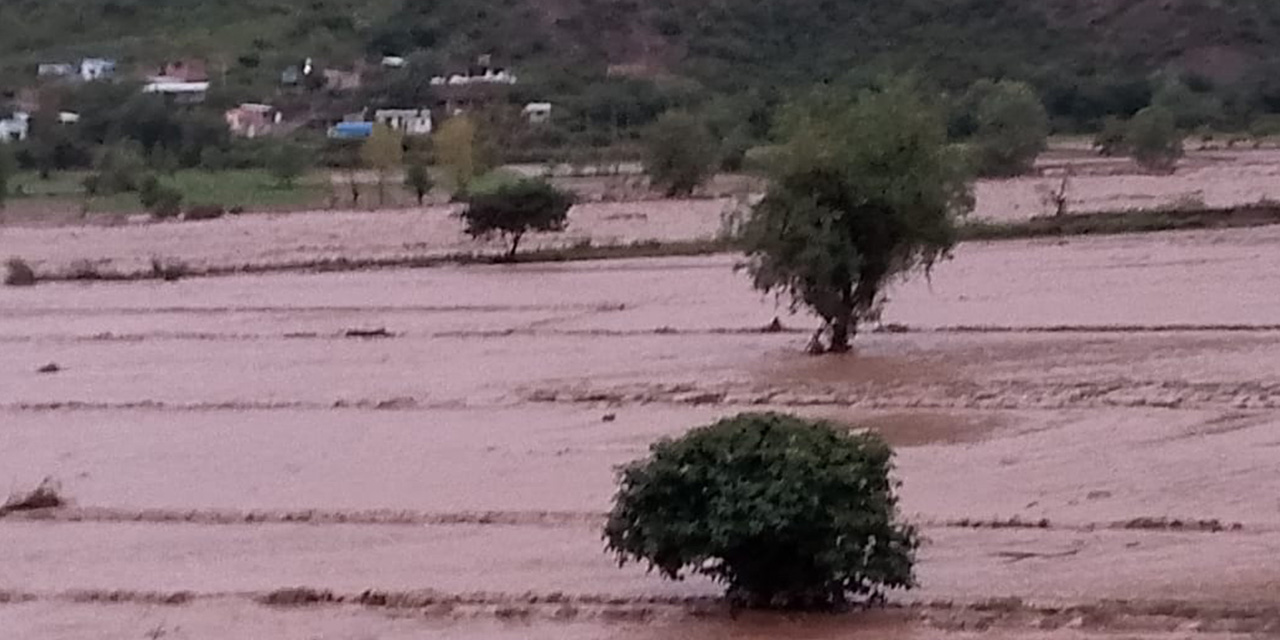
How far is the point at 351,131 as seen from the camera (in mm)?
83875

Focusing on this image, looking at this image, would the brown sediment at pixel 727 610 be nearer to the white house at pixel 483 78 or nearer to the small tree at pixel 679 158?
the small tree at pixel 679 158

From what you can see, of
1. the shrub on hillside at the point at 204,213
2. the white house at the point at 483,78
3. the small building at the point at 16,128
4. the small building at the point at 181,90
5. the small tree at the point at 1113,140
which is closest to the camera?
the shrub on hillside at the point at 204,213

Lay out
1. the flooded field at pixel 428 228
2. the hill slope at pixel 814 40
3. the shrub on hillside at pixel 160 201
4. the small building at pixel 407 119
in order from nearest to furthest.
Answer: the flooded field at pixel 428 228
the shrub on hillside at pixel 160 201
the small building at pixel 407 119
the hill slope at pixel 814 40

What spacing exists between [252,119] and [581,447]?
7106 centimetres

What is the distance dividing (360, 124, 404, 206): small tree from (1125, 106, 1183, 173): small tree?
22934 millimetres

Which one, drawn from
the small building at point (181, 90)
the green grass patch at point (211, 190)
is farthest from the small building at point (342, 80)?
the green grass patch at point (211, 190)

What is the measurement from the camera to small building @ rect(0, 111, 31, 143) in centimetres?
8325

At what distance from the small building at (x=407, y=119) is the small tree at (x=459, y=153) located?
14200 millimetres

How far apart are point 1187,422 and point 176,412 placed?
10860 millimetres

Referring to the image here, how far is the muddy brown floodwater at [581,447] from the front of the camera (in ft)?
43.0

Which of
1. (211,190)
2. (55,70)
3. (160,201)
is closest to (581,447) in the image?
(160,201)

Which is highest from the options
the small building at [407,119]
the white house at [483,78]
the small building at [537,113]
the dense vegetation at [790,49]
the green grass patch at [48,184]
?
the dense vegetation at [790,49]

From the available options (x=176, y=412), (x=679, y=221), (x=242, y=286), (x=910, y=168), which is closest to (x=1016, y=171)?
(x=679, y=221)

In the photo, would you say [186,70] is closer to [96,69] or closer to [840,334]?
[96,69]
